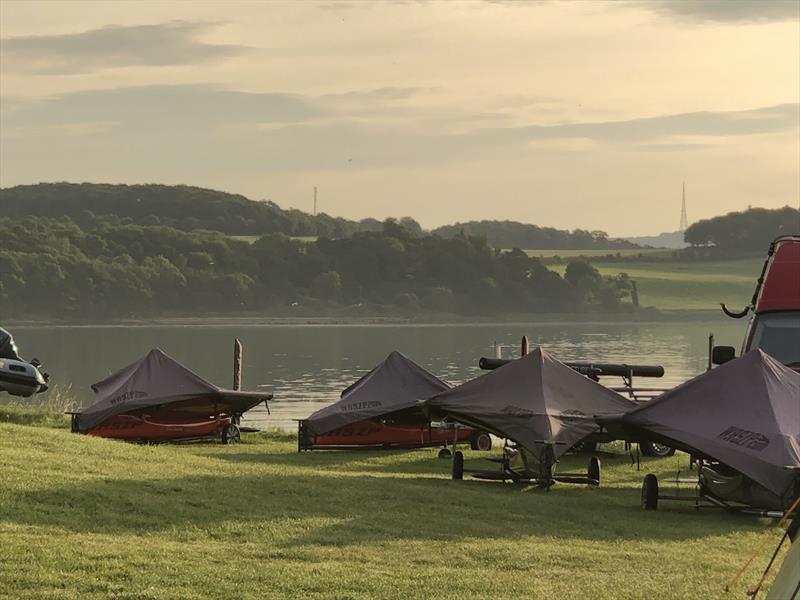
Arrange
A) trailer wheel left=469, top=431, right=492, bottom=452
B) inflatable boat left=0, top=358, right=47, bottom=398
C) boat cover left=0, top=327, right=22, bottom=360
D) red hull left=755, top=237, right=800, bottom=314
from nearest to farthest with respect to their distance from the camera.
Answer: red hull left=755, top=237, right=800, bottom=314 → inflatable boat left=0, top=358, right=47, bottom=398 → boat cover left=0, top=327, right=22, bottom=360 → trailer wheel left=469, top=431, right=492, bottom=452

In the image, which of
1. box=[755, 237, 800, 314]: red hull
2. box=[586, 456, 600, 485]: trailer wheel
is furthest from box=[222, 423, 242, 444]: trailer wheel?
box=[755, 237, 800, 314]: red hull

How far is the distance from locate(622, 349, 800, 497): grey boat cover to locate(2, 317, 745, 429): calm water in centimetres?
2701

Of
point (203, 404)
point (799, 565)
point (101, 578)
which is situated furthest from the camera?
point (203, 404)

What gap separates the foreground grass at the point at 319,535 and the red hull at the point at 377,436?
23.3 feet

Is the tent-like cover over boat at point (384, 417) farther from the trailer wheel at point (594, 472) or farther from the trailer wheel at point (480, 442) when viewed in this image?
the trailer wheel at point (594, 472)

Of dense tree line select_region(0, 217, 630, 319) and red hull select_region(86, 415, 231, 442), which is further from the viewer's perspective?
dense tree line select_region(0, 217, 630, 319)

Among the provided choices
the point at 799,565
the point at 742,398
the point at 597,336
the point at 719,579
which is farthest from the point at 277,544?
the point at 597,336

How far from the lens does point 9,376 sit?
31.5 m

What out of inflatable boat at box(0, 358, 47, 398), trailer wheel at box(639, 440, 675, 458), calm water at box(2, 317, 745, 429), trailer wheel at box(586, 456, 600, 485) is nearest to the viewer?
trailer wheel at box(586, 456, 600, 485)

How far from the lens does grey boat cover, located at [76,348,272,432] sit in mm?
33844

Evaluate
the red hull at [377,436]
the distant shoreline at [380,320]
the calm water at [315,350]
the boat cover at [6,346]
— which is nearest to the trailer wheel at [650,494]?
the red hull at [377,436]

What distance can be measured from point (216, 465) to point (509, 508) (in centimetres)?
585

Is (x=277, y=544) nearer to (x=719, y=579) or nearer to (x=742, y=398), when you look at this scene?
(x=719, y=579)

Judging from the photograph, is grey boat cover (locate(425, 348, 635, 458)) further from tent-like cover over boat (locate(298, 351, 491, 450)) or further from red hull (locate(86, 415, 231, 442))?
red hull (locate(86, 415, 231, 442))
